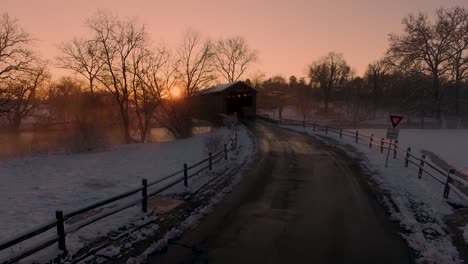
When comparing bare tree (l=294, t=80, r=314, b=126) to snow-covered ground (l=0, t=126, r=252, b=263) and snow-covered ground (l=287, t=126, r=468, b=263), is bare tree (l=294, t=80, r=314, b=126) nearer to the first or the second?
snow-covered ground (l=0, t=126, r=252, b=263)

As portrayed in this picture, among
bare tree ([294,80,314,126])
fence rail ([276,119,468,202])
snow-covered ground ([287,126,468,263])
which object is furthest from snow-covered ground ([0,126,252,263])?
bare tree ([294,80,314,126])

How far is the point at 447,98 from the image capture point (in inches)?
1684

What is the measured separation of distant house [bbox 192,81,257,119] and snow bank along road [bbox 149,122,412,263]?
3289 centimetres

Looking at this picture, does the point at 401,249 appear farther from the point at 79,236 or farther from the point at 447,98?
the point at 447,98

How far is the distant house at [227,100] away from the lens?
45812mm

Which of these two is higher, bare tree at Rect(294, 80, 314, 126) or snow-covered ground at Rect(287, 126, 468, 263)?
bare tree at Rect(294, 80, 314, 126)

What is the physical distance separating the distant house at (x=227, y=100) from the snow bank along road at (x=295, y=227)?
32.9 m

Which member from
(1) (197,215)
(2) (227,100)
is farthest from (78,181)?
(2) (227,100)

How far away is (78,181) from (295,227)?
11.6 meters

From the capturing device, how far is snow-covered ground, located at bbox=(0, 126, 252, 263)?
8.63 m

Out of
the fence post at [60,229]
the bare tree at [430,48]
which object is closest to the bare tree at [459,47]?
the bare tree at [430,48]

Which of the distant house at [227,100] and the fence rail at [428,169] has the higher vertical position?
the distant house at [227,100]

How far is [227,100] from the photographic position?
50.5 metres

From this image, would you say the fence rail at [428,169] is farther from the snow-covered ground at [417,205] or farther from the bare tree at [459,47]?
the bare tree at [459,47]
